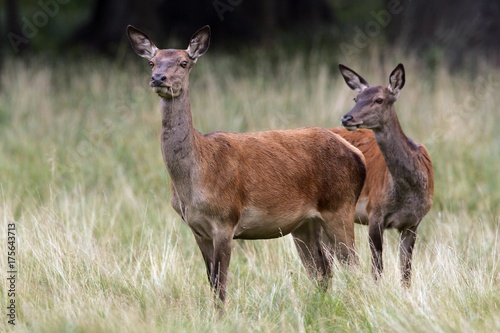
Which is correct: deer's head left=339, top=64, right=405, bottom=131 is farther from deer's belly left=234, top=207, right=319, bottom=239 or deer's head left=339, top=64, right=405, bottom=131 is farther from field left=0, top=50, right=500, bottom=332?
field left=0, top=50, right=500, bottom=332

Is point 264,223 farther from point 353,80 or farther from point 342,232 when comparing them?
point 353,80

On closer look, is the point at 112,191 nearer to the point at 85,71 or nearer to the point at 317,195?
the point at 317,195

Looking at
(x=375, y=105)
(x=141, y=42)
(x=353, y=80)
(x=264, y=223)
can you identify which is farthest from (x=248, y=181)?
(x=353, y=80)

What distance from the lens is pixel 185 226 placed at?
27.0 feet

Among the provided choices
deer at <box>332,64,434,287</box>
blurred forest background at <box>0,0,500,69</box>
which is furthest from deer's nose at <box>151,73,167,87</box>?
blurred forest background at <box>0,0,500,69</box>

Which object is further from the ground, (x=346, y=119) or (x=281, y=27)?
(x=281, y=27)

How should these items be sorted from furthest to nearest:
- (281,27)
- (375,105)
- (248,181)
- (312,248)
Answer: (281,27) < (375,105) < (312,248) < (248,181)

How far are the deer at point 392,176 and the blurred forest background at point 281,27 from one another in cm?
727

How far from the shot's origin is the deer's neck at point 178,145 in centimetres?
596

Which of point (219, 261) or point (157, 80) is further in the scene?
point (219, 261)

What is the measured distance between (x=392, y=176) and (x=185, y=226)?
188cm

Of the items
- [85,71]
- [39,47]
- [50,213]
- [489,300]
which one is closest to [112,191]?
[50,213]

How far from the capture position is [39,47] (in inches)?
897

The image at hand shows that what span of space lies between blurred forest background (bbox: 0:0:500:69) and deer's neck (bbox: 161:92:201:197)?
8.36 metres
